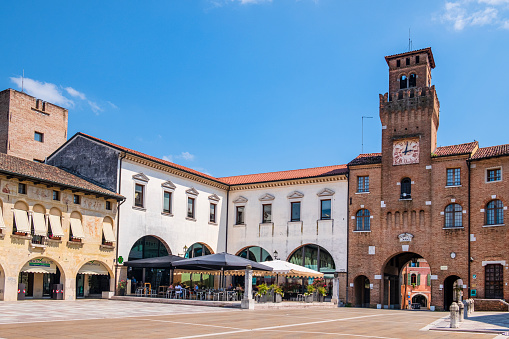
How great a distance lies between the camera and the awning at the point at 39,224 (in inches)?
1223

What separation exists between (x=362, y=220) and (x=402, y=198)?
3.33 m

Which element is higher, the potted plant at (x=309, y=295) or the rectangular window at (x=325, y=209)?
the rectangular window at (x=325, y=209)

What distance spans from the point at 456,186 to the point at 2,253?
92.7 feet

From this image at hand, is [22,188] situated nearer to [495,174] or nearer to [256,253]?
[256,253]

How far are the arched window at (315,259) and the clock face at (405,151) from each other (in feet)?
28.1

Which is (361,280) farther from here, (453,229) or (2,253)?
(2,253)

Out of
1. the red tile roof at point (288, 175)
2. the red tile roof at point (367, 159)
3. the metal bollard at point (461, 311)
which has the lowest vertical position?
the metal bollard at point (461, 311)

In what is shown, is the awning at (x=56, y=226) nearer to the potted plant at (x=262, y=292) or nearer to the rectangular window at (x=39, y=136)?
the potted plant at (x=262, y=292)

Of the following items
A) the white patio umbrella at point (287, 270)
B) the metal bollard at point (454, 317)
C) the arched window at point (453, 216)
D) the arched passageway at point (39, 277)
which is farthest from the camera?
the arched window at point (453, 216)

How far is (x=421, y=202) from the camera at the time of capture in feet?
127

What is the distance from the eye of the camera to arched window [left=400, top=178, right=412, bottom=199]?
1551 inches

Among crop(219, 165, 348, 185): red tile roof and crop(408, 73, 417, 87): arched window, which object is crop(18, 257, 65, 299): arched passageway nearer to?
crop(219, 165, 348, 185): red tile roof

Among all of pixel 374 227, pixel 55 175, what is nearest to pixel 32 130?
pixel 55 175


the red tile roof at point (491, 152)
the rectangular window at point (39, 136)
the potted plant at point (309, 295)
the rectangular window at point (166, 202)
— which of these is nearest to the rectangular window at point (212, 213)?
the rectangular window at point (166, 202)
